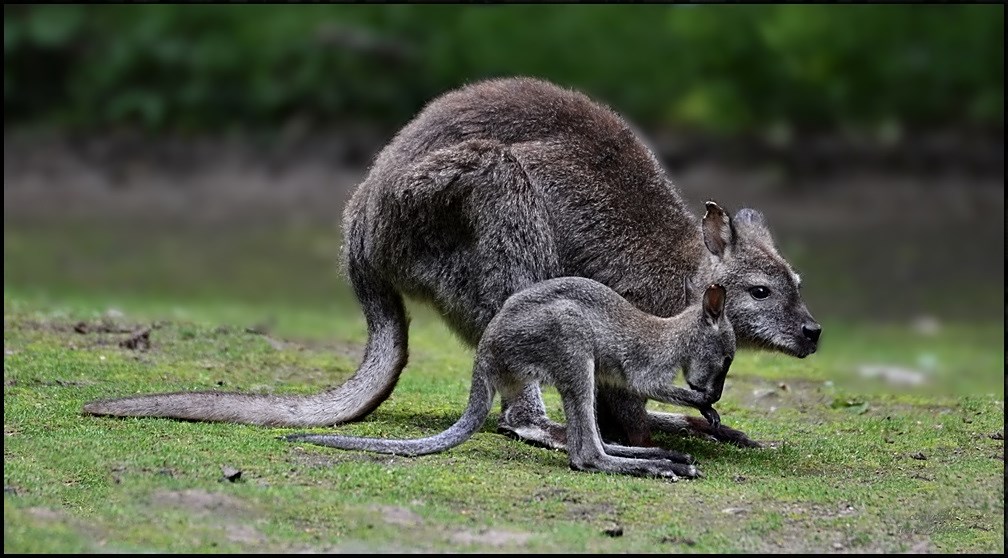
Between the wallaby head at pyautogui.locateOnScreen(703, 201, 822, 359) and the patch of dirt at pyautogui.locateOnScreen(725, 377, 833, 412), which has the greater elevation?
the wallaby head at pyautogui.locateOnScreen(703, 201, 822, 359)

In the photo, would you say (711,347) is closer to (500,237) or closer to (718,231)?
(718,231)

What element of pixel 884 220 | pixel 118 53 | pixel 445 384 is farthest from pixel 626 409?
pixel 118 53

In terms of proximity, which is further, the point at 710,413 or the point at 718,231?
the point at 718,231

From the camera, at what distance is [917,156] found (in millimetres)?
20453

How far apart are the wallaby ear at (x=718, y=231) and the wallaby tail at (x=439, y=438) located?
1.55 m

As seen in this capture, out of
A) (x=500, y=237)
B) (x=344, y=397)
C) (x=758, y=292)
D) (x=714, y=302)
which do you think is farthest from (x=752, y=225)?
(x=344, y=397)

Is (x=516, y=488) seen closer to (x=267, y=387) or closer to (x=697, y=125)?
(x=267, y=387)

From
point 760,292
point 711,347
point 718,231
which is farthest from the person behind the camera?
point 718,231

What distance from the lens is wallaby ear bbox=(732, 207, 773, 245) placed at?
7.68 m

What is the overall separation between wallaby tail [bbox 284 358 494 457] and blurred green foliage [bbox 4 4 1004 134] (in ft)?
48.6

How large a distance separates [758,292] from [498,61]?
49.1ft

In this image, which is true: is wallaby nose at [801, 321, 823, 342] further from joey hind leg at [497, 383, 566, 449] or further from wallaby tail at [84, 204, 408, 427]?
wallaby tail at [84, 204, 408, 427]

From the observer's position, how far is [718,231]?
7574 mm

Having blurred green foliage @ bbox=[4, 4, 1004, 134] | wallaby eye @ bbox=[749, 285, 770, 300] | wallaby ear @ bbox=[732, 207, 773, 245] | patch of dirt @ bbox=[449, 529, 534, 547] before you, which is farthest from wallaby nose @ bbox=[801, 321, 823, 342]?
blurred green foliage @ bbox=[4, 4, 1004, 134]
